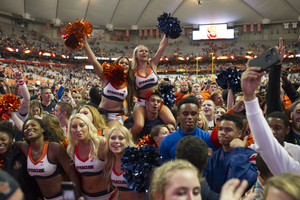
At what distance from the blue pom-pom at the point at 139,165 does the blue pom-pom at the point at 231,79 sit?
162cm

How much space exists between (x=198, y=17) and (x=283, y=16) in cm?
1236

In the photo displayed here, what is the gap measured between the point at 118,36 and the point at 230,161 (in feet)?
131

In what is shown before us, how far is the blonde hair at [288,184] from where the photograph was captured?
947 millimetres

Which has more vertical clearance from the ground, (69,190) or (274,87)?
(274,87)

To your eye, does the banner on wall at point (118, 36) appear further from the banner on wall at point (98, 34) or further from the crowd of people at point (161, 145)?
the crowd of people at point (161, 145)

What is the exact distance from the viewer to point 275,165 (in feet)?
4.69

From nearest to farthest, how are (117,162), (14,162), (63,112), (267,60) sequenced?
1. (267,60)
2. (117,162)
3. (14,162)
4. (63,112)

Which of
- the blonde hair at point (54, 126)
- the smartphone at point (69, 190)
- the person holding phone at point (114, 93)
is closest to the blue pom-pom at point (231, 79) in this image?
the person holding phone at point (114, 93)

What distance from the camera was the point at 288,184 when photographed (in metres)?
0.97

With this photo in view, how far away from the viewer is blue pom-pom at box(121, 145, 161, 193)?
2109 millimetres

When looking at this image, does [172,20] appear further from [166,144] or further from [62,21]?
[62,21]

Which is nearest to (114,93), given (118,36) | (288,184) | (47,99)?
(47,99)

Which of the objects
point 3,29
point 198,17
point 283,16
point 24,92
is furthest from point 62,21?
point 24,92

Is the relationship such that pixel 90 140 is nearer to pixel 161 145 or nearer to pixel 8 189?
pixel 161 145
